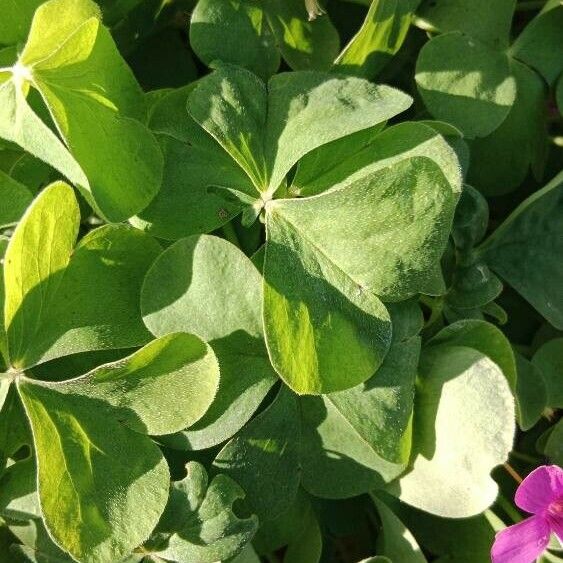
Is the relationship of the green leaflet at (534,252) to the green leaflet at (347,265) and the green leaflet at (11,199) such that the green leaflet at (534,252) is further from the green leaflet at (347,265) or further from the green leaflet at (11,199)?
the green leaflet at (11,199)

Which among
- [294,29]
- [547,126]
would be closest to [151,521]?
[294,29]

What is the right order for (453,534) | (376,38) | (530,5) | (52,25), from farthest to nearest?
(530,5)
(453,534)
(376,38)
(52,25)

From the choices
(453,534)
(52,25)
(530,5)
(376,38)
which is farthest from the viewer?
(530,5)

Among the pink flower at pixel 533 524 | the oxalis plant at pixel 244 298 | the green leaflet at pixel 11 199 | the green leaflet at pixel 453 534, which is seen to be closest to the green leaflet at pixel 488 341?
the oxalis plant at pixel 244 298

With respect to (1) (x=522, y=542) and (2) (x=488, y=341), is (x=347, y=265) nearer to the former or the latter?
(2) (x=488, y=341)

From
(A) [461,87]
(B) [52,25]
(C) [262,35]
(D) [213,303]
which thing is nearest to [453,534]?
(D) [213,303]
